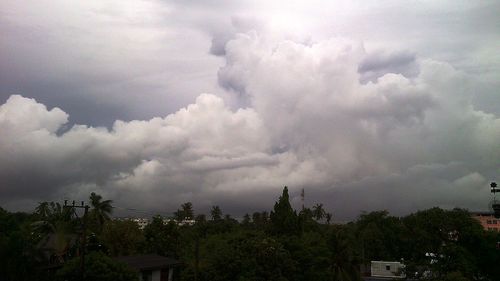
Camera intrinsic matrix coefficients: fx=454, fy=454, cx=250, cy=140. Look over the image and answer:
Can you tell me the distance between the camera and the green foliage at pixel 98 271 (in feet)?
112

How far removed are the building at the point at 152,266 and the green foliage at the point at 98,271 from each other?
264 inches

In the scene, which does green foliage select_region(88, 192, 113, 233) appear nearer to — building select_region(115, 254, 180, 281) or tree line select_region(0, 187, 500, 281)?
tree line select_region(0, 187, 500, 281)

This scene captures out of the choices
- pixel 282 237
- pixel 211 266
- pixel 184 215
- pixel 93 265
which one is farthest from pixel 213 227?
pixel 93 265

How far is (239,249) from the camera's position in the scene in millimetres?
42188

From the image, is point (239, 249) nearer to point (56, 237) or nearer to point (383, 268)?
point (56, 237)

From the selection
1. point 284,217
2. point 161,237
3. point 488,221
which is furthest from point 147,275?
point 488,221

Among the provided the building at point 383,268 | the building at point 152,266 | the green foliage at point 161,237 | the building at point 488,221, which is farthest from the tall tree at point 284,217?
the building at point 488,221

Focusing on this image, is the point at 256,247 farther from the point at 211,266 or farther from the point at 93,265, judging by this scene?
the point at 93,265

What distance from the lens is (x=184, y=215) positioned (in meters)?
139

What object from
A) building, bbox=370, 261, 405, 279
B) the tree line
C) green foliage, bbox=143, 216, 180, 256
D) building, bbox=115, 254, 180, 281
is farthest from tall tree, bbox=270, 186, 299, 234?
building, bbox=370, 261, 405, 279

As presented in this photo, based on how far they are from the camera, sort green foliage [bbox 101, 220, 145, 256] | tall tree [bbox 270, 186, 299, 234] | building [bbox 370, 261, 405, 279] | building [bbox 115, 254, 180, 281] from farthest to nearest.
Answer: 1. building [bbox 370, 261, 405, 279]
2. green foliage [bbox 101, 220, 145, 256]
3. tall tree [bbox 270, 186, 299, 234]
4. building [bbox 115, 254, 180, 281]

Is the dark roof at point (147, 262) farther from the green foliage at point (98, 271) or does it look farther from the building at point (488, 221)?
the building at point (488, 221)

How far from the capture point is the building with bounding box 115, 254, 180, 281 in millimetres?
42966

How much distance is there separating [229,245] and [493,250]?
102 ft
